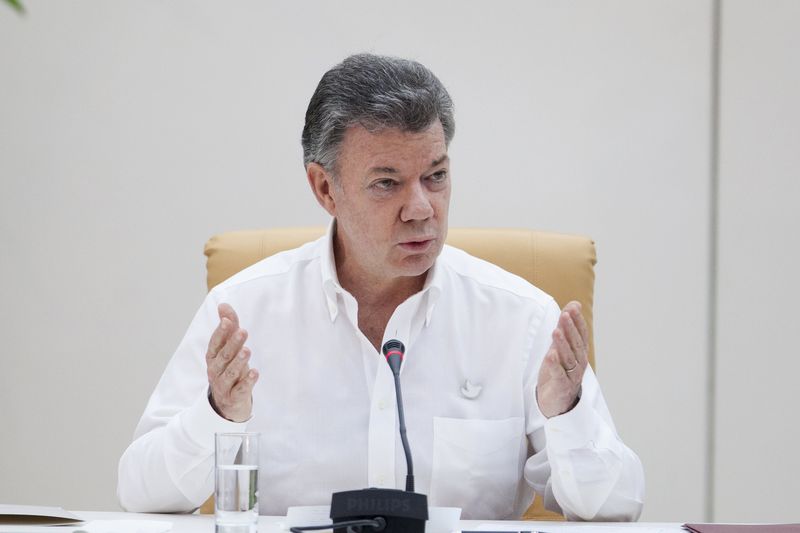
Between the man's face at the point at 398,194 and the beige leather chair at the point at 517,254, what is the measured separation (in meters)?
0.35

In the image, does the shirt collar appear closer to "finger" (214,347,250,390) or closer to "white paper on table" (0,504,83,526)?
"finger" (214,347,250,390)

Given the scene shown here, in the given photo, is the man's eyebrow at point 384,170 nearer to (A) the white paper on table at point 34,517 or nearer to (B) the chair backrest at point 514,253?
(B) the chair backrest at point 514,253

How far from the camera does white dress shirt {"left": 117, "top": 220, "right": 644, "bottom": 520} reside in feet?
6.18

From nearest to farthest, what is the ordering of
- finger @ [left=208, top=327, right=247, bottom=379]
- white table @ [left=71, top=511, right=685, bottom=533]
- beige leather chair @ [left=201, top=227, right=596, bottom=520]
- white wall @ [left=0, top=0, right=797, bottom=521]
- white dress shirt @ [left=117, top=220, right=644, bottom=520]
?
1. white table @ [left=71, top=511, right=685, bottom=533]
2. finger @ [left=208, top=327, right=247, bottom=379]
3. white dress shirt @ [left=117, top=220, right=644, bottom=520]
4. beige leather chair @ [left=201, top=227, right=596, bottom=520]
5. white wall @ [left=0, top=0, right=797, bottom=521]

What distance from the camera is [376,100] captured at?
2.00 m

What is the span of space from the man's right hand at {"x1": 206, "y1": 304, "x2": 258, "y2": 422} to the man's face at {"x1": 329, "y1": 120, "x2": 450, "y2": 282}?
1.37 feet

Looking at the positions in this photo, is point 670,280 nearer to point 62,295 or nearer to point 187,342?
point 187,342

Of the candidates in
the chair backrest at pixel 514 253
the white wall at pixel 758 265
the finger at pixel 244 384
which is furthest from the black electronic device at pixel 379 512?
the white wall at pixel 758 265

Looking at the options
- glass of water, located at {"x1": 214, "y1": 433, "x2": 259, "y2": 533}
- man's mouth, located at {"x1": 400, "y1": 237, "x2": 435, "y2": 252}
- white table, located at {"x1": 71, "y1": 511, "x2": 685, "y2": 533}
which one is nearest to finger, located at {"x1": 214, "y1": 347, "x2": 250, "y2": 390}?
white table, located at {"x1": 71, "y1": 511, "x2": 685, "y2": 533}

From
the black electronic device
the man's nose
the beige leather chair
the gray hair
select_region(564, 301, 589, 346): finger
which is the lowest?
the black electronic device

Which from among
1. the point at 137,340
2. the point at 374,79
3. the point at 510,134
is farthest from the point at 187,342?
the point at 510,134

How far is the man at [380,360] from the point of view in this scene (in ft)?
6.41

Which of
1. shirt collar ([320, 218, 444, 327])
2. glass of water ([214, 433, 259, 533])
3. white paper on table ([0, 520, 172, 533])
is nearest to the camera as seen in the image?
glass of water ([214, 433, 259, 533])

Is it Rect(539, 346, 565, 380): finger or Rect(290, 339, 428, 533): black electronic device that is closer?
Rect(290, 339, 428, 533): black electronic device
